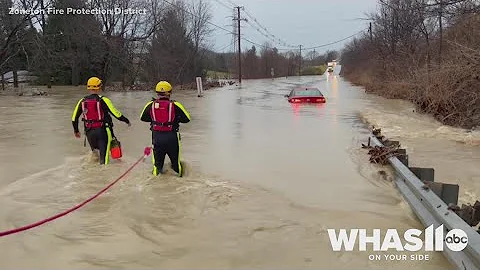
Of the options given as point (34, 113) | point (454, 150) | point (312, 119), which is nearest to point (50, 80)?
point (34, 113)

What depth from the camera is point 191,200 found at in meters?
6.76

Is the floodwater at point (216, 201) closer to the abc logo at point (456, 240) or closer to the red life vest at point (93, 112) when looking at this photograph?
the abc logo at point (456, 240)

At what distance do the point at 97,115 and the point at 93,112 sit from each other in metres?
0.08

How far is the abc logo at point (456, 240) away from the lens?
4.28 meters

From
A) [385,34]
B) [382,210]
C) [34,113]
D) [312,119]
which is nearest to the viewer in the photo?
[382,210]

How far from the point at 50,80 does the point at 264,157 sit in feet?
151

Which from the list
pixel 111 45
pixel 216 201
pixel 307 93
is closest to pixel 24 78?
pixel 111 45

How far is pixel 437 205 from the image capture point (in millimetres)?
5281

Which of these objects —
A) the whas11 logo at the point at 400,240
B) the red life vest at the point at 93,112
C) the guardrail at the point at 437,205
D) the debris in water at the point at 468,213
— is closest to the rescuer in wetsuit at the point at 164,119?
the red life vest at the point at 93,112

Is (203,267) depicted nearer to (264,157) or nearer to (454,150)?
(264,157)

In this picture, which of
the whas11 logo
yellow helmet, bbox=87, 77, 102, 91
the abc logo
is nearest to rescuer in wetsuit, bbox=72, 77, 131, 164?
yellow helmet, bbox=87, 77, 102, 91

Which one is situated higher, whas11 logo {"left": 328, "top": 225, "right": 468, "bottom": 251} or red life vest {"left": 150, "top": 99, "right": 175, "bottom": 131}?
red life vest {"left": 150, "top": 99, "right": 175, "bottom": 131}

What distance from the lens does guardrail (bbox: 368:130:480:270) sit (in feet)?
13.5

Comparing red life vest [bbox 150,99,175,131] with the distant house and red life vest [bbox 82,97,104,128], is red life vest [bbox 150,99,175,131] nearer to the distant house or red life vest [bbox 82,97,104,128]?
red life vest [bbox 82,97,104,128]
